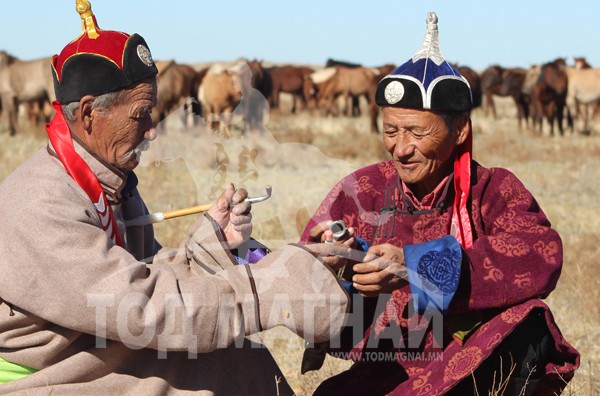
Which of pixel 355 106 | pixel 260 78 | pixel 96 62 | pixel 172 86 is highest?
pixel 96 62

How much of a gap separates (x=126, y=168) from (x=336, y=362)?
6.93 ft

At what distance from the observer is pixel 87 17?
8.62 feet

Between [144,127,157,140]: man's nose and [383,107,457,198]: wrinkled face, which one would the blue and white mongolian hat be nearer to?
[383,107,457,198]: wrinkled face

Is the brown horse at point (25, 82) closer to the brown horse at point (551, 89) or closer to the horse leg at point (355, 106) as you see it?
the brown horse at point (551, 89)

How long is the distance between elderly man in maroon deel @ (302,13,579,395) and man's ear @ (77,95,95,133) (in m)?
0.75

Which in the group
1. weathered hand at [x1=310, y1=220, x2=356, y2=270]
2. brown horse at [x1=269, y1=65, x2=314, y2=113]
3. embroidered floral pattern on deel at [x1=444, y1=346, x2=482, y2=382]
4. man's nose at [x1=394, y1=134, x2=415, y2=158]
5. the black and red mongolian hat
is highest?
the black and red mongolian hat

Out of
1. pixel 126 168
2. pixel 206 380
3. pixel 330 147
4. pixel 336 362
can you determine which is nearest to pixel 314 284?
pixel 206 380

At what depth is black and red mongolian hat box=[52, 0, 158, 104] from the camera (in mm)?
2516

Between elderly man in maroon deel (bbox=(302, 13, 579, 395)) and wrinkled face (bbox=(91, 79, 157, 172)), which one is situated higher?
wrinkled face (bbox=(91, 79, 157, 172))

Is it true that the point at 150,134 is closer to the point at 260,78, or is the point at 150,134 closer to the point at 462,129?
the point at 462,129

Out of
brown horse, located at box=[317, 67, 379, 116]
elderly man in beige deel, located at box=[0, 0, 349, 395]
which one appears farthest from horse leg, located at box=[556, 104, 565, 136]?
elderly man in beige deel, located at box=[0, 0, 349, 395]

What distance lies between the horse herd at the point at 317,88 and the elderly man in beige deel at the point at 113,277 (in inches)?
272

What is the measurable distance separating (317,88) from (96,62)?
3237cm

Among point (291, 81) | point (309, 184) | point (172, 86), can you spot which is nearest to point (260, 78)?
point (172, 86)
